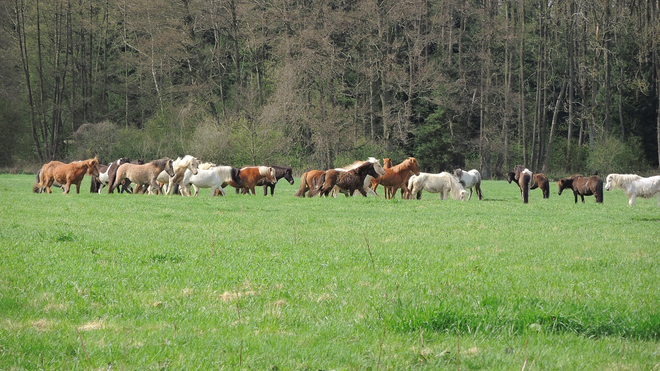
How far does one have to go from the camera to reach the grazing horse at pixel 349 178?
24.9 metres

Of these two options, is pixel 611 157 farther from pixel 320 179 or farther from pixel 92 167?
pixel 92 167

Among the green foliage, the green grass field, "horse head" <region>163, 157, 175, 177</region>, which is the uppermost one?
the green foliage

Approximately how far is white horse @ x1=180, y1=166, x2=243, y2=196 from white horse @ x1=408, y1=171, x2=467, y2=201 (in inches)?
270

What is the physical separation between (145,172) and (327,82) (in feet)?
85.7

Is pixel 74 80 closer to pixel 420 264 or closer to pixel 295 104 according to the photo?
pixel 295 104

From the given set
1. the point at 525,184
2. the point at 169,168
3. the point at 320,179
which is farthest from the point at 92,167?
the point at 525,184

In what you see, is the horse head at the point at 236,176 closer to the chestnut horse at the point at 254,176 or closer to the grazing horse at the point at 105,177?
the chestnut horse at the point at 254,176

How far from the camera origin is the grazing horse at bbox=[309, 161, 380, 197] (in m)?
24.9

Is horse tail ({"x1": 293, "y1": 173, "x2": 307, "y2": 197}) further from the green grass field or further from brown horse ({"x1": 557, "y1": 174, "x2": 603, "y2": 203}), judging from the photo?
the green grass field

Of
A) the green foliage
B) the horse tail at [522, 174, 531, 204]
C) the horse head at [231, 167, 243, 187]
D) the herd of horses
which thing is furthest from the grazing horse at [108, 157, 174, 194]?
the green foliage

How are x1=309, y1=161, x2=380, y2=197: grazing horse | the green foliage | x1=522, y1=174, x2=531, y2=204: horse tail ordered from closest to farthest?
1. x1=522, y1=174, x2=531, y2=204: horse tail
2. x1=309, y1=161, x2=380, y2=197: grazing horse
3. the green foliage

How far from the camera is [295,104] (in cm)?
4856

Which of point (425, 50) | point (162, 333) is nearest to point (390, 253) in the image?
point (162, 333)

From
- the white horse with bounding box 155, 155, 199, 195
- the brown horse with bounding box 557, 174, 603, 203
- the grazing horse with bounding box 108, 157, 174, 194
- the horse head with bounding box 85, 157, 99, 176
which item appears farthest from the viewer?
the brown horse with bounding box 557, 174, 603, 203
